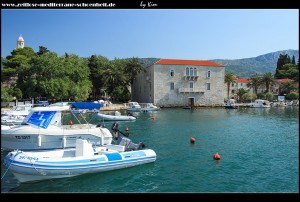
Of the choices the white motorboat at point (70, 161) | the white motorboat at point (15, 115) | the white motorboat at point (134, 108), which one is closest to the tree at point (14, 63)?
the white motorboat at point (134, 108)

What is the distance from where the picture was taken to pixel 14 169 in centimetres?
1210

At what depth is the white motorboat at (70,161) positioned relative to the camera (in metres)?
12.2

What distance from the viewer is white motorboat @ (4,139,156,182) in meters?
12.2

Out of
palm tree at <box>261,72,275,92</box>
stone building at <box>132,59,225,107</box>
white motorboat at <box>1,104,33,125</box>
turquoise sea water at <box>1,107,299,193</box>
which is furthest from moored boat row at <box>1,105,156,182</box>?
palm tree at <box>261,72,275,92</box>

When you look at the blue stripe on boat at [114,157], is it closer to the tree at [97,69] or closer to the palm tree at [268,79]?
the tree at [97,69]

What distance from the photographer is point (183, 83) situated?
63688mm

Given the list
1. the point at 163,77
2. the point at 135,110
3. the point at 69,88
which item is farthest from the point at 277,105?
the point at 69,88

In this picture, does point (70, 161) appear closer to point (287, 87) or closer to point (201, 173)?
point (201, 173)

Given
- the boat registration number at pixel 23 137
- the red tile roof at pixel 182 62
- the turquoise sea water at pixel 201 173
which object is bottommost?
the turquoise sea water at pixel 201 173

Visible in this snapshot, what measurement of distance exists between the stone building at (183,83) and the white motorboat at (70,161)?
4724cm

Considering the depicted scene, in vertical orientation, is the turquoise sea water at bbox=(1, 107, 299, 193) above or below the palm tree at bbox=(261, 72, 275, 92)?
below

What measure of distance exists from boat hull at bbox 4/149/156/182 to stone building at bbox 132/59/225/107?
158 feet

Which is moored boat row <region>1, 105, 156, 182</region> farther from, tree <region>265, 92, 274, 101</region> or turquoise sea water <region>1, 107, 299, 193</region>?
tree <region>265, 92, 274, 101</region>

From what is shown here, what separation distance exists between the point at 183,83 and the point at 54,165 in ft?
174
